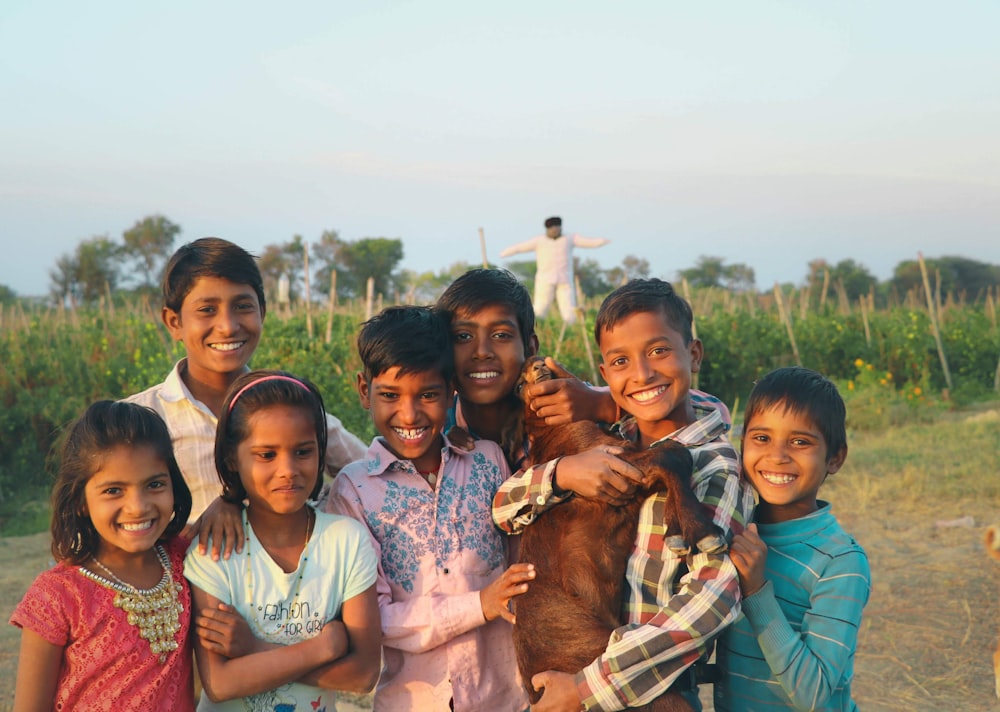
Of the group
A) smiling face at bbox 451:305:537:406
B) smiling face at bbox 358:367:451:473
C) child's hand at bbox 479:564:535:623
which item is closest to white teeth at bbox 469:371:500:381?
smiling face at bbox 451:305:537:406

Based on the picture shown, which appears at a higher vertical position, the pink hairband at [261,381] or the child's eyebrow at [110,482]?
the pink hairband at [261,381]

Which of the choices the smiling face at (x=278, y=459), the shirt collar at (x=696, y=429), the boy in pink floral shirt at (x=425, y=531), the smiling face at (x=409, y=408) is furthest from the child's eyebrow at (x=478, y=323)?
the smiling face at (x=278, y=459)

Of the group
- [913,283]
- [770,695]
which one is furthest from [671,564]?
[913,283]

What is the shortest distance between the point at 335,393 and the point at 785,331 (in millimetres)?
8002

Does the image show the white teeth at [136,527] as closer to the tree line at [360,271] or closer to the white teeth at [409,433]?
the white teeth at [409,433]

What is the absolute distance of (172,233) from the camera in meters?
29.1

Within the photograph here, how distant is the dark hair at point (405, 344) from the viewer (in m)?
2.40

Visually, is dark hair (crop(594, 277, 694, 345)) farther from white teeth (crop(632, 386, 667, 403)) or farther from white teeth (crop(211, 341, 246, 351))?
white teeth (crop(211, 341, 246, 351))

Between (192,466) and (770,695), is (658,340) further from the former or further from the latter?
(192,466)

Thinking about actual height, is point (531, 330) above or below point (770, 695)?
above

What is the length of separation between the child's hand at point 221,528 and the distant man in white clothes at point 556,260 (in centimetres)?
1143

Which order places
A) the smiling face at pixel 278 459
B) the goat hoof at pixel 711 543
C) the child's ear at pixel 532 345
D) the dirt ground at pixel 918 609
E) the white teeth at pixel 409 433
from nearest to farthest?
the goat hoof at pixel 711 543
the smiling face at pixel 278 459
the white teeth at pixel 409 433
the child's ear at pixel 532 345
the dirt ground at pixel 918 609

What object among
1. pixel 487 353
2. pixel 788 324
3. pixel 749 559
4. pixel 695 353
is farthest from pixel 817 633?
pixel 788 324

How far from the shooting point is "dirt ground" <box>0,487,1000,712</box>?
4.44m
